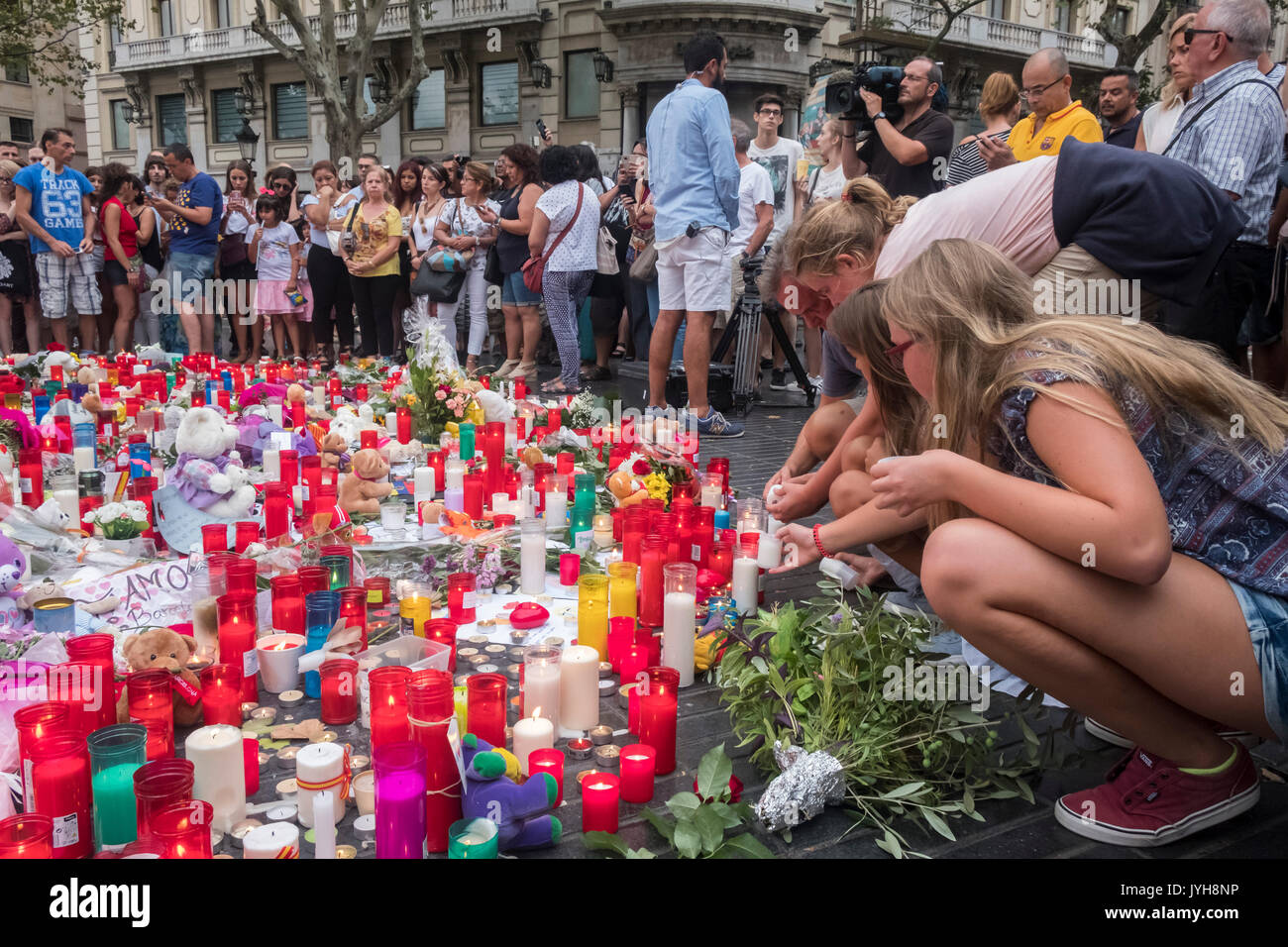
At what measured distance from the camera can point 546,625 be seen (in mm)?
3020

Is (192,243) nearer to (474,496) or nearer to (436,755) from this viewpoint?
(474,496)

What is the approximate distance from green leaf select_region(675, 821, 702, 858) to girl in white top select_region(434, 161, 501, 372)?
653 centimetres

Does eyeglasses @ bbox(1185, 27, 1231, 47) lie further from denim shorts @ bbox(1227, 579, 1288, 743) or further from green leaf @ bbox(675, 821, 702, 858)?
green leaf @ bbox(675, 821, 702, 858)

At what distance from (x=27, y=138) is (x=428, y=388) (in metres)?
35.1

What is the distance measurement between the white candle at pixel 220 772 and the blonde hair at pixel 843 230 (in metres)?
2.10

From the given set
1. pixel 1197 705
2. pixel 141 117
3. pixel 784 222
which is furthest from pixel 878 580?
pixel 141 117

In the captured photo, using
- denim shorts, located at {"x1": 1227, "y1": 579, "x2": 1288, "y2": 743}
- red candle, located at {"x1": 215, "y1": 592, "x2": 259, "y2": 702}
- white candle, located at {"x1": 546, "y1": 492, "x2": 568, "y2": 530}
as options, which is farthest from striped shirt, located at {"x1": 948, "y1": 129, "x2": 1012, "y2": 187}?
red candle, located at {"x1": 215, "y1": 592, "x2": 259, "y2": 702}

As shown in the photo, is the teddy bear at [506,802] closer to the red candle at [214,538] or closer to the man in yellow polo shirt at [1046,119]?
the red candle at [214,538]

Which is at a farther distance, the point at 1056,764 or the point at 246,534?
the point at 246,534

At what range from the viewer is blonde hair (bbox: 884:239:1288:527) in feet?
5.90

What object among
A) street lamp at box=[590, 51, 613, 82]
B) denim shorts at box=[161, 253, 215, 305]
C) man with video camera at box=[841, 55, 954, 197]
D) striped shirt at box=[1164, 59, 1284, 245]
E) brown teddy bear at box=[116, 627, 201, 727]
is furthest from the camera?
street lamp at box=[590, 51, 613, 82]

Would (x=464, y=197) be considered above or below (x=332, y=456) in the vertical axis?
above

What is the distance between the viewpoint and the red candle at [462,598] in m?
2.96
